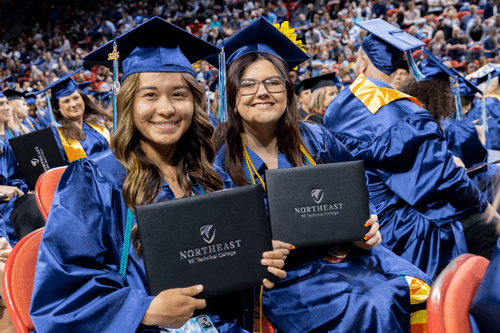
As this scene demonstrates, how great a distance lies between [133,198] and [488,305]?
1070 millimetres

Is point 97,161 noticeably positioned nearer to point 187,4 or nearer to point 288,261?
point 288,261

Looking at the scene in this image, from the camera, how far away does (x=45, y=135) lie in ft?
12.6

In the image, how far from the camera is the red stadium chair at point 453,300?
0.90 metres

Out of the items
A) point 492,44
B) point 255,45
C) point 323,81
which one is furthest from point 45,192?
point 492,44

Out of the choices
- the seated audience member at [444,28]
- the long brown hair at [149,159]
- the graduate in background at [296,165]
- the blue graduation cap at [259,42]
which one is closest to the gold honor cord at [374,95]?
the graduate in background at [296,165]

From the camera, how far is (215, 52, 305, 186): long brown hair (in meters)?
2.08

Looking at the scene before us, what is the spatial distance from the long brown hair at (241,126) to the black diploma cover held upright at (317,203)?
0.41m

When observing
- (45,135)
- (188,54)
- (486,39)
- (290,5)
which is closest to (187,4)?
(290,5)

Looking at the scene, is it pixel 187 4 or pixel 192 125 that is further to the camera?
pixel 187 4

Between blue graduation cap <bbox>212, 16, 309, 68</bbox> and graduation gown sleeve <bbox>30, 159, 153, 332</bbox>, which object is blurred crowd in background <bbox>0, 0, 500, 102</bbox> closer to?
blue graduation cap <bbox>212, 16, 309, 68</bbox>

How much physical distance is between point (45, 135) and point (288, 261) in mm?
2939

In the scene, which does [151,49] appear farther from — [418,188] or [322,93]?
[322,93]

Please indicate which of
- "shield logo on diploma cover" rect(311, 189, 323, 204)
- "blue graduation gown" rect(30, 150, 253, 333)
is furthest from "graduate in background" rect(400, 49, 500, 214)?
"blue graduation gown" rect(30, 150, 253, 333)

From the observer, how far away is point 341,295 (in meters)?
1.66
